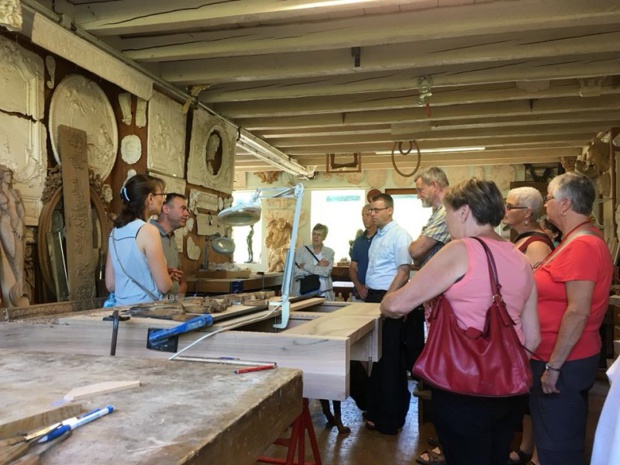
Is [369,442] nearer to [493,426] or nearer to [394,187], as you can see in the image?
[493,426]

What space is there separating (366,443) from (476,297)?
6.48 feet

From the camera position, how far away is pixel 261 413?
0.98m

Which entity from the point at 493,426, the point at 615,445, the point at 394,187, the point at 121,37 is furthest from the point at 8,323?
the point at 394,187

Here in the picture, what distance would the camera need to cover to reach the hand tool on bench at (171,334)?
1.63 m

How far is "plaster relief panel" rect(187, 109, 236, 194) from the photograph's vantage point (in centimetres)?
521

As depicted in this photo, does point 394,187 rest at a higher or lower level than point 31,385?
higher

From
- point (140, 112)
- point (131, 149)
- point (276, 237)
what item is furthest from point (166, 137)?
point (276, 237)

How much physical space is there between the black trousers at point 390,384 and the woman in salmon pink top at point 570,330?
4.12 feet

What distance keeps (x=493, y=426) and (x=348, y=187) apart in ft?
30.4

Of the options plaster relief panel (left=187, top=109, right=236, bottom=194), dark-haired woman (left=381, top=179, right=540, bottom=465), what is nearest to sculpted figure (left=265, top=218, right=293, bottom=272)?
plaster relief panel (left=187, top=109, right=236, bottom=194)

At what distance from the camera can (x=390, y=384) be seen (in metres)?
3.46

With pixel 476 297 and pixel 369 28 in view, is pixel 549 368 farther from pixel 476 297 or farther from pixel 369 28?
pixel 369 28

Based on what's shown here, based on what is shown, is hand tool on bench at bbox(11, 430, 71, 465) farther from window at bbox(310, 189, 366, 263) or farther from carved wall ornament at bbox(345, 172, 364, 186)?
window at bbox(310, 189, 366, 263)

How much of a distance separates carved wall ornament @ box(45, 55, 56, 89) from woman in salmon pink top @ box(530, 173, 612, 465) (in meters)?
3.10
